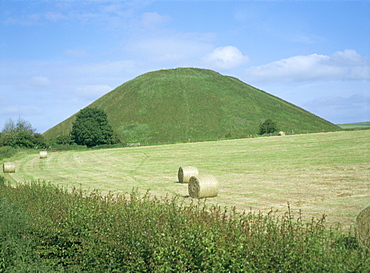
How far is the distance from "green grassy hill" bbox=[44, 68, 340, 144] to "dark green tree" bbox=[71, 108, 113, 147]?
22.4 ft

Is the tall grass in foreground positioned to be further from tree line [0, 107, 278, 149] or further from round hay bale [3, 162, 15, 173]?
tree line [0, 107, 278, 149]

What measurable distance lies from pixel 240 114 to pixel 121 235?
97.3 m

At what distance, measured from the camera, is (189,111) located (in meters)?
107

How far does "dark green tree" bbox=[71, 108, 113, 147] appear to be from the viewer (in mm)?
82750

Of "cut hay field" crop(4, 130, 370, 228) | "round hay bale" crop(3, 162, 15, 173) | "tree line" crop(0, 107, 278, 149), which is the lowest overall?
"cut hay field" crop(4, 130, 370, 228)

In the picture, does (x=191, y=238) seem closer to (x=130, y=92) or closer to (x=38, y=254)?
(x=38, y=254)

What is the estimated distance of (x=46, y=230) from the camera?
10391 mm

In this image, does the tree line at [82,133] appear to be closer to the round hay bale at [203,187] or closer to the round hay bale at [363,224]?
the round hay bale at [203,187]

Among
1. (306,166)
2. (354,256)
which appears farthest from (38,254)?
(306,166)

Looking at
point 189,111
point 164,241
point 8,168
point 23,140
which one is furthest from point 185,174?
point 189,111

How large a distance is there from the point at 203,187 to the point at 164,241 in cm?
1083

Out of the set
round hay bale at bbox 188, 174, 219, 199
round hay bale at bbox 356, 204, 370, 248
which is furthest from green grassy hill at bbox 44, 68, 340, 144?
round hay bale at bbox 356, 204, 370, 248

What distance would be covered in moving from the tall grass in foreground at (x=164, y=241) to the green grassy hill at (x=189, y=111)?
71.2m

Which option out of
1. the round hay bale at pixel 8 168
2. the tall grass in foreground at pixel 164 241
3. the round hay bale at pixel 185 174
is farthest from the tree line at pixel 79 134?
the tall grass in foreground at pixel 164 241
